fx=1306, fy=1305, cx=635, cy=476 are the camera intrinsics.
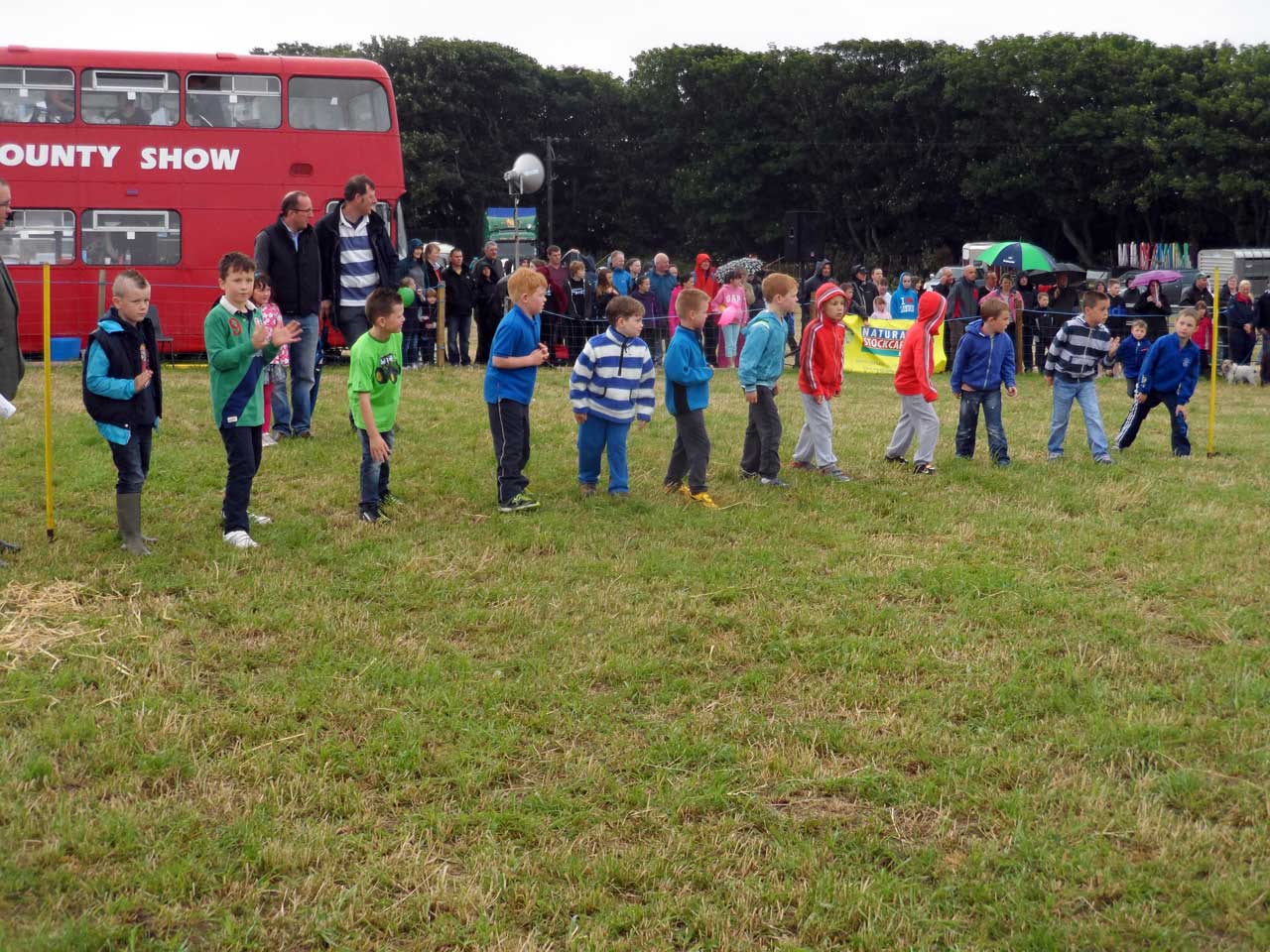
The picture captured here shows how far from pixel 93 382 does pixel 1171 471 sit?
28.0ft

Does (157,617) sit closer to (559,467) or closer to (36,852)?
(36,852)

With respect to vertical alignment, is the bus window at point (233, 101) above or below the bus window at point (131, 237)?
above

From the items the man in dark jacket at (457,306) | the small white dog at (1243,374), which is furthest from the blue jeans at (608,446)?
the small white dog at (1243,374)

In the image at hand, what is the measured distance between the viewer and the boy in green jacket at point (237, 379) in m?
7.72

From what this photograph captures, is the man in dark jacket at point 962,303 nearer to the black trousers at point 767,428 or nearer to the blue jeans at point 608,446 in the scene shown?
the black trousers at point 767,428

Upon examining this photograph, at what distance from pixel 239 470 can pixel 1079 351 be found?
24.2 ft

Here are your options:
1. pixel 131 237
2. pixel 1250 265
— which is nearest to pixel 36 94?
pixel 131 237

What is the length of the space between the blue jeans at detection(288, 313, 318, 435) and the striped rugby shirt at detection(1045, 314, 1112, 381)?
251 inches

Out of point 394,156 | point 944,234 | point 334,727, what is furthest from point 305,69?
point 944,234

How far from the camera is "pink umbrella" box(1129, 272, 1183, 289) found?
34.2 metres

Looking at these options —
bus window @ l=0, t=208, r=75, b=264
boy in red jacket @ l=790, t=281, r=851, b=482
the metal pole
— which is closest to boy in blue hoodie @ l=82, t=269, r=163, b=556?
boy in red jacket @ l=790, t=281, r=851, b=482

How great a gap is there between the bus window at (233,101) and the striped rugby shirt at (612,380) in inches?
434

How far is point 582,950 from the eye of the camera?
3.68m

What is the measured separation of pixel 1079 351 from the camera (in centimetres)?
1152
